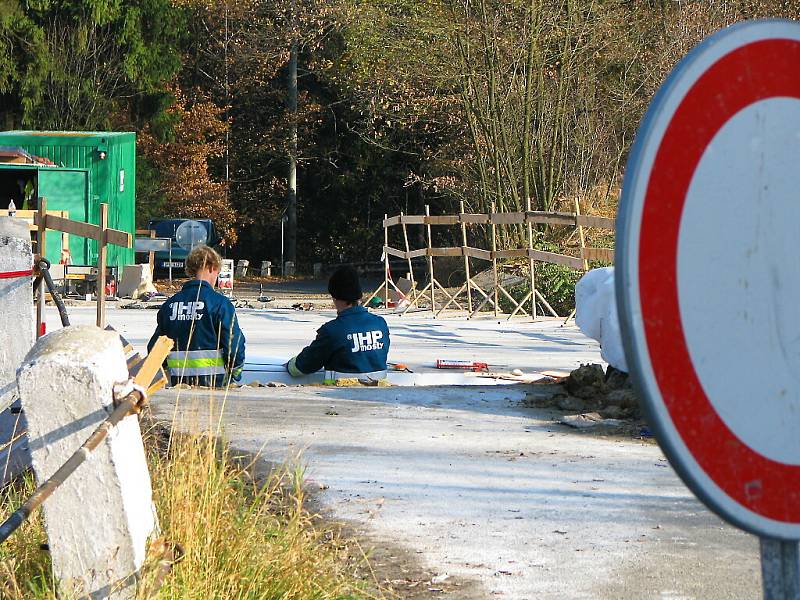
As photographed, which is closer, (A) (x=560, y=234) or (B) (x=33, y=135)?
(A) (x=560, y=234)

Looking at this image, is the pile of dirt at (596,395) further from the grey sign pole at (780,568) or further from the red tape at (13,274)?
the grey sign pole at (780,568)

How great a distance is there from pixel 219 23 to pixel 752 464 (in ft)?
140

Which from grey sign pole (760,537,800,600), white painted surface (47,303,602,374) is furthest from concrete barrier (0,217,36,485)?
grey sign pole (760,537,800,600)

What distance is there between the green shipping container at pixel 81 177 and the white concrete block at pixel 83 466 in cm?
2316

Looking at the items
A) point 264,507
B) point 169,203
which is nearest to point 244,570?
point 264,507

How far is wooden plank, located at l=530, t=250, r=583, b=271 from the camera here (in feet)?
64.8

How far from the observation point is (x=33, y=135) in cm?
2919

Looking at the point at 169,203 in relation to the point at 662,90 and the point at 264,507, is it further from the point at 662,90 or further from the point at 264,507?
the point at 662,90

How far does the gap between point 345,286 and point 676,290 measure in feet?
25.8

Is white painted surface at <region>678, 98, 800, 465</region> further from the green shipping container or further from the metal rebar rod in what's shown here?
the green shipping container

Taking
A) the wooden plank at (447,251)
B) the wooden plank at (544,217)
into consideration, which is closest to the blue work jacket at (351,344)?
the wooden plank at (544,217)

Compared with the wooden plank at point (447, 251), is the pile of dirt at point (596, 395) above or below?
below

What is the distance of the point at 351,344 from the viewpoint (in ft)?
31.5

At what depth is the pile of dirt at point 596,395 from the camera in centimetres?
819
